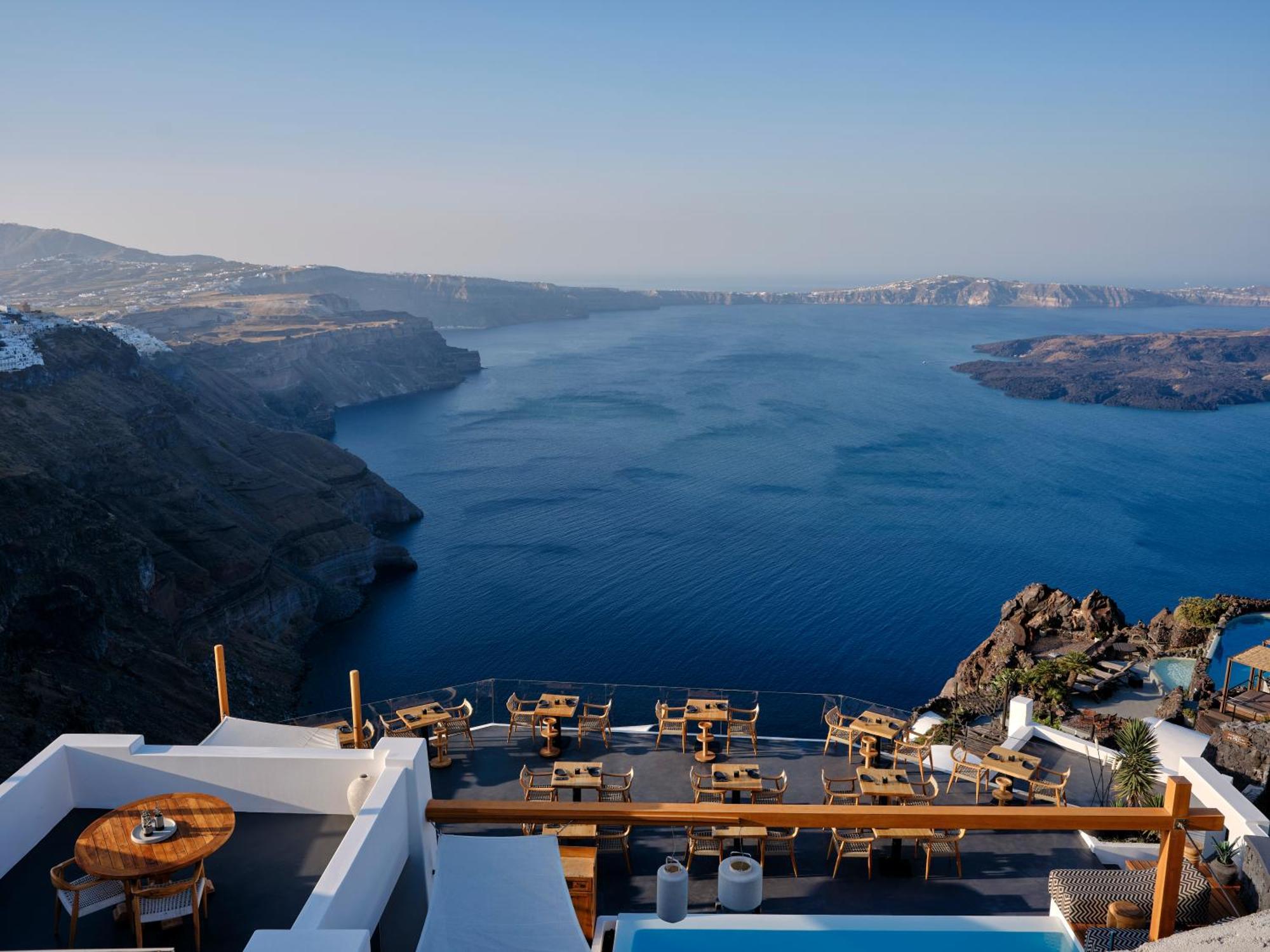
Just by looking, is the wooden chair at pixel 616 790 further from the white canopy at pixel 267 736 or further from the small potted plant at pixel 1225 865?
the small potted plant at pixel 1225 865

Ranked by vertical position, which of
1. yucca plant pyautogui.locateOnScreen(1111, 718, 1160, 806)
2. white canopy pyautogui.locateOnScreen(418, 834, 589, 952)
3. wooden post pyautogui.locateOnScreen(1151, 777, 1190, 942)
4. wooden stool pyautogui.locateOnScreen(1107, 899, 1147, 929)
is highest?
wooden post pyautogui.locateOnScreen(1151, 777, 1190, 942)

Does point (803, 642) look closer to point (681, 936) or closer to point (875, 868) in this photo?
point (875, 868)

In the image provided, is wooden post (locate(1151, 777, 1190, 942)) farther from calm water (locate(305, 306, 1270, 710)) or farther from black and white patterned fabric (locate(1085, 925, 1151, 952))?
calm water (locate(305, 306, 1270, 710))

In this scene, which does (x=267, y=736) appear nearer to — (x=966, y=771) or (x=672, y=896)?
(x=672, y=896)

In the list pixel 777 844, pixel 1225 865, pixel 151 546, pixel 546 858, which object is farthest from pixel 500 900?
pixel 151 546

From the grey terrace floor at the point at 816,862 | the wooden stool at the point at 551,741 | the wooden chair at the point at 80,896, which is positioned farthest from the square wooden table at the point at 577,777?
the wooden chair at the point at 80,896

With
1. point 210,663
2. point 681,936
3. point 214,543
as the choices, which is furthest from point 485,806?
point 214,543

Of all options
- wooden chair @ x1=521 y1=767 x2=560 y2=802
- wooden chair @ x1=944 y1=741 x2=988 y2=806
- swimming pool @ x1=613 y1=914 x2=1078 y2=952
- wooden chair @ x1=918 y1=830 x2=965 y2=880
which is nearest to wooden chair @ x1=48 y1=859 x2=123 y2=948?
swimming pool @ x1=613 y1=914 x2=1078 y2=952
